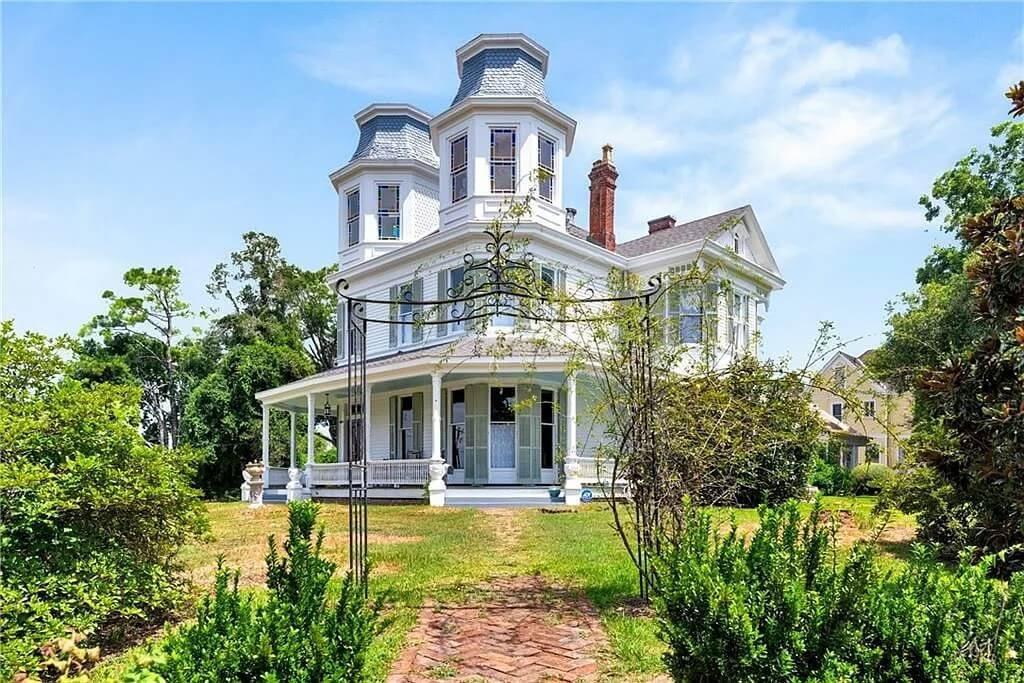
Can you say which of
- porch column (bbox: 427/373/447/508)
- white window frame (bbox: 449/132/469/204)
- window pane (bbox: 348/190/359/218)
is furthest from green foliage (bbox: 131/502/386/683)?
window pane (bbox: 348/190/359/218)

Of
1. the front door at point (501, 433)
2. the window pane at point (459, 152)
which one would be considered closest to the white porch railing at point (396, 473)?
the front door at point (501, 433)

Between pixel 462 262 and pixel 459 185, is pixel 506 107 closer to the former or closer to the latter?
pixel 459 185

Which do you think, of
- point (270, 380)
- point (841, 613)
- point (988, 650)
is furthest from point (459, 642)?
point (270, 380)

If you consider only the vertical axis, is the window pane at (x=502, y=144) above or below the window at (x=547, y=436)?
above

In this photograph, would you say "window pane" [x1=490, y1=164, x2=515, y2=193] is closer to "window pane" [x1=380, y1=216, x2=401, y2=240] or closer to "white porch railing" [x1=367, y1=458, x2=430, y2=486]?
"window pane" [x1=380, y1=216, x2=401, y2=240]

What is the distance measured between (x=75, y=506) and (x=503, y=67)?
56.2 feet

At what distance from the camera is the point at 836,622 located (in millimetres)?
3615

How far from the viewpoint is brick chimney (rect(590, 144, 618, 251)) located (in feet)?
76.3

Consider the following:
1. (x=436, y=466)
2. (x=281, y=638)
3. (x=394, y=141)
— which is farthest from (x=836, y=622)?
(x=394, y=141)

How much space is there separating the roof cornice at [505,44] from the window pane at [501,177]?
3.22 m

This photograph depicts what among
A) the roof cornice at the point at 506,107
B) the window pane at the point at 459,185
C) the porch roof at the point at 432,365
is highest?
the roof cornice at the point at 506,107

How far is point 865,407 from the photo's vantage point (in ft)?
22.2

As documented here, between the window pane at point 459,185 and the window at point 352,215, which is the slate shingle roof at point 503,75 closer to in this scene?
the window pane at point 459,185

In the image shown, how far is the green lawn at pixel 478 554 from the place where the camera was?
598 cm
